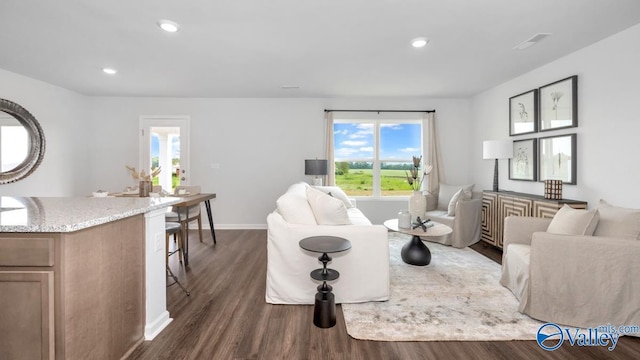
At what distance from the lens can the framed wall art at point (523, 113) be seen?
12.3 feet

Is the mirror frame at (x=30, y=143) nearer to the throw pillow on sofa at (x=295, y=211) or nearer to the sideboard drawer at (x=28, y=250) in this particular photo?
the sideboard drawer at (x=28, y=250)

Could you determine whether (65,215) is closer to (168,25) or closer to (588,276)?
(168,25)

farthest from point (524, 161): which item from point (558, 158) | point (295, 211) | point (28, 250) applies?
point (28, 250)

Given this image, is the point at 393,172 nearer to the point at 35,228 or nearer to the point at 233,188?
the point at 233,188

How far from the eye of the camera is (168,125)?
529cm

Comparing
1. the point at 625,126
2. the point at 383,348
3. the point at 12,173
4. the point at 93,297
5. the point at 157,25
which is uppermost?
the point at 157,25

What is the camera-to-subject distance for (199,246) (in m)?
4.19

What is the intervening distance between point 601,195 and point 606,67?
4.29 feet

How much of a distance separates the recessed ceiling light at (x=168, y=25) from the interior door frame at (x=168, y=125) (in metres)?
2.85

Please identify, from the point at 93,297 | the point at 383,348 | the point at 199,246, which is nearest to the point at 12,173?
the point at 199,246

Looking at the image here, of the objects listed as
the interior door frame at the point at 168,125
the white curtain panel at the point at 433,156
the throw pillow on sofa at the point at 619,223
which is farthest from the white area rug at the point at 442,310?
the interior door frame at the point at 168,125

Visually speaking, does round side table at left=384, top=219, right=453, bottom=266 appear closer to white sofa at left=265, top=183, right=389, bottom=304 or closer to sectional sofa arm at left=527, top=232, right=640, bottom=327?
white sofa at left=265, top=183, right=389, bottom=304

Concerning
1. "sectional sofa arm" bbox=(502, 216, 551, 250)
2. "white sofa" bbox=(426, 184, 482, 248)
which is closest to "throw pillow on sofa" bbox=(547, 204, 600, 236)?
"sectional sofa arm" bbox=(502, 216, 551, 250)

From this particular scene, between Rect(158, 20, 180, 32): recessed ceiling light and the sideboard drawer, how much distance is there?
2.04m
